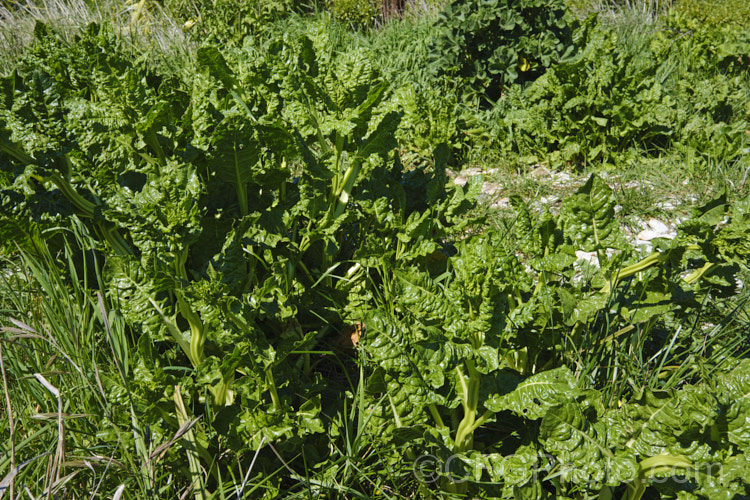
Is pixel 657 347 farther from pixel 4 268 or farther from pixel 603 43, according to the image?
pixel 4 268

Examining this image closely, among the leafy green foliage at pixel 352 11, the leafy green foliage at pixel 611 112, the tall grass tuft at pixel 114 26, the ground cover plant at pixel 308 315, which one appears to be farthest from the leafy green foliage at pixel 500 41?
the leafy green foliage at pixel 352 11

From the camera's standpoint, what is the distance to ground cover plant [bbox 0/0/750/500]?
1.43m

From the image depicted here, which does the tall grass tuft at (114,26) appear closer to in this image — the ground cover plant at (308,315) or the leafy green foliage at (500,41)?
the leafy green foliage at (500,41)

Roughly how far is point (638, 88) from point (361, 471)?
9.99ft

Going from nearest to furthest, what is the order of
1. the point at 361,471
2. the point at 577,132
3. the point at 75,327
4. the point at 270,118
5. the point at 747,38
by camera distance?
1. the point at 361,471
2. the point at 75,327
3. the point at 270,118
4. the point at 577,132
5. the point at 747,38

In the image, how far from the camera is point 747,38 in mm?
4449

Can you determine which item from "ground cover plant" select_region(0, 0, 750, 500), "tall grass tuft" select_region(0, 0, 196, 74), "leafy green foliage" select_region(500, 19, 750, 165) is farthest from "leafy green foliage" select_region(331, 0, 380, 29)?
"ground cover plant" select_region(0, 0, 750, 500)

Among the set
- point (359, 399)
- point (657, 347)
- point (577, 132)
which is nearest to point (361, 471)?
point (359, 399)

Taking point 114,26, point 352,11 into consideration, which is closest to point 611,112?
point 352,11

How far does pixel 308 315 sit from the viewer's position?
2184 millimetres

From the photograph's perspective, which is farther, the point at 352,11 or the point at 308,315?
the point at 352,11

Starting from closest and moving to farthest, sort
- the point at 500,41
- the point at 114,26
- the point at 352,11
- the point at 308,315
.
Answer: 1. the point at 308,315
2. the point at 500,41
3. the point at 114,26
4. the point at 352,11

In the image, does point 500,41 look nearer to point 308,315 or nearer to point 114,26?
point 308,315

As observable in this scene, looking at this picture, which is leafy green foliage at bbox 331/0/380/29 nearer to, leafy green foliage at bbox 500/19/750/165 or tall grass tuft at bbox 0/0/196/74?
tall grass tuft at bbox 0/0/196/74
